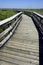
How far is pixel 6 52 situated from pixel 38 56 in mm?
1088

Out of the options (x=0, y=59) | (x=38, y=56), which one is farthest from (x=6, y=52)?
(x=38, y=56)

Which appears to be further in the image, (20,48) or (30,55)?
(20,48)

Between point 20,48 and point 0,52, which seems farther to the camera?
point 20,48

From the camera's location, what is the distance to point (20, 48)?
5.89m

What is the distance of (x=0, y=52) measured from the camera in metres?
5.32

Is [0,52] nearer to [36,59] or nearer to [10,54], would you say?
[10,54]

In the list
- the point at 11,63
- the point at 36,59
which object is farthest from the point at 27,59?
the point at 11,63

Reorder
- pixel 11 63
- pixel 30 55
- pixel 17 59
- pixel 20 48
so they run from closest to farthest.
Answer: pixel 11 63
pixel 17 59
pixel 30 55
pixel 20 48

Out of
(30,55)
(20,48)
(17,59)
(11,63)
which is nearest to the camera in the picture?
(11,63)

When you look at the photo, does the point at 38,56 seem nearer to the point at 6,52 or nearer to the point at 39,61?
the point at 39,61

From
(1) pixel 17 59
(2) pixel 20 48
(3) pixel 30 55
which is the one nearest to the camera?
(1) pixel 17 59

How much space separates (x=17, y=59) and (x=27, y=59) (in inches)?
11.7

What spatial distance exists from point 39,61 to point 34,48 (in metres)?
1.34

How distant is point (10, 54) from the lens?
5.13 m
